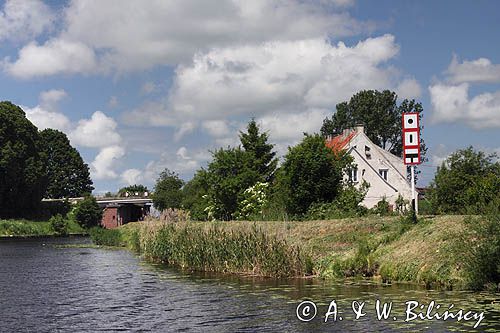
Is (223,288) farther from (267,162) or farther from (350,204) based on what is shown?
(267,162)

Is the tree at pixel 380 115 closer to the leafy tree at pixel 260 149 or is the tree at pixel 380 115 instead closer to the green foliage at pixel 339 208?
the leafy tree at pixel 260 149

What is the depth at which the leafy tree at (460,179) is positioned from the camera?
39.2m

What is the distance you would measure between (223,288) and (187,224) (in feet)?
38.8

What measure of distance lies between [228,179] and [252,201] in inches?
223

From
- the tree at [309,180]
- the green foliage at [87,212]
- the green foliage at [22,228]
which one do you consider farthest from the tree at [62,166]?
the tree at [309,180]

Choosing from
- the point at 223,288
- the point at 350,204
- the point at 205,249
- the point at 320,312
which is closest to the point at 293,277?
the point at 223,288

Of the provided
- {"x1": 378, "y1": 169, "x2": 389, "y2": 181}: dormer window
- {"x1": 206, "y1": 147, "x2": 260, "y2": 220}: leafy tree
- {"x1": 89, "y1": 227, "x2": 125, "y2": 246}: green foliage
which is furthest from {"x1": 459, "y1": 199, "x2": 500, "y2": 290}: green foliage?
{"x1": 378, "y1": 169, "x2": 389, "y2": 181}: dormer window

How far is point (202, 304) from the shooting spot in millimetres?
21391

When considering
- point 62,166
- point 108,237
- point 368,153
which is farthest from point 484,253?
point 62,166

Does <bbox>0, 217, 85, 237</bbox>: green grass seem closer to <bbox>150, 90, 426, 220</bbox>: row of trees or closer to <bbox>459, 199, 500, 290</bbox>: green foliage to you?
<bbox>150, 90, 426, 220</bbox>: row of trees

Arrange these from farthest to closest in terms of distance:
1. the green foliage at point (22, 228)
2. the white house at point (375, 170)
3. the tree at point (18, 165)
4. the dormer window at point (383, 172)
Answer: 1. the tree at point (18, 165)
2. the green foliage at point (22, 228)
3. the dormer window at point (383, 172)
4. the white house at point (375, 170)

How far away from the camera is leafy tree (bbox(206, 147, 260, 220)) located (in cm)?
6209

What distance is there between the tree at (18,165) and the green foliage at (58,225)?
597 centimetres

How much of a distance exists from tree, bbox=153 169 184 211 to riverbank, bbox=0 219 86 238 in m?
21.8
